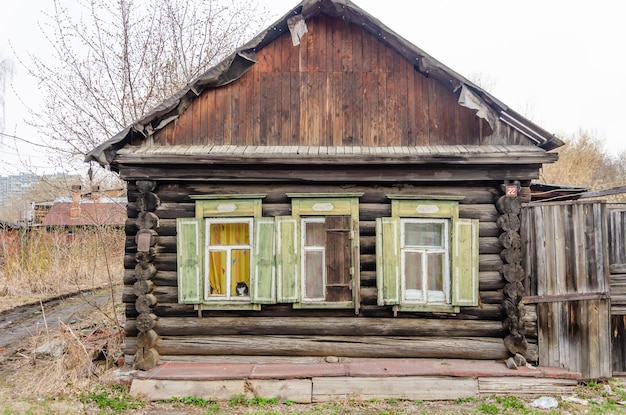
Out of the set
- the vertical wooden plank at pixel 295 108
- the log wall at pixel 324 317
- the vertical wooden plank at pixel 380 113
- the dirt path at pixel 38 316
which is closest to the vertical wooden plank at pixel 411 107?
the vertical wooden plank at pixel 380 113

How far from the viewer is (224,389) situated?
6.41m

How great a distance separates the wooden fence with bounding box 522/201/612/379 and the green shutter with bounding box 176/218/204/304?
5.31 m

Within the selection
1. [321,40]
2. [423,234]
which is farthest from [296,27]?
[423,234]

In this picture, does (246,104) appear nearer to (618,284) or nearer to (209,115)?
(209,115)

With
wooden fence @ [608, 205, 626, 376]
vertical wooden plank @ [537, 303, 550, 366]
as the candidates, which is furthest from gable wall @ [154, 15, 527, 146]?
vertical wooden plank @ [537, 303, 550, 366]

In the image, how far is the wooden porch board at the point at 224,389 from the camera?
20.9 ft

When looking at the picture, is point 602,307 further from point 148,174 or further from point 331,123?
point 148,174

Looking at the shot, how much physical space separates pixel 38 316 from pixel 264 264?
9062 mm

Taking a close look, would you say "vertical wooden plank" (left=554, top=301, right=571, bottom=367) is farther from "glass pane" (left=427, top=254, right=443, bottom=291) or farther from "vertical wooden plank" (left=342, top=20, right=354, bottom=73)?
"vertical wooden plank" (left=342, top=20, right=354, bottom=73)

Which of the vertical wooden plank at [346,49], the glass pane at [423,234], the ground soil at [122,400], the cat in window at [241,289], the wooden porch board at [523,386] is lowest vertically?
the ground soil at [122,400]

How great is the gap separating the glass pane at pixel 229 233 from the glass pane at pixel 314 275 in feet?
3.53

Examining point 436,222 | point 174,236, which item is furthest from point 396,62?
point 174,236

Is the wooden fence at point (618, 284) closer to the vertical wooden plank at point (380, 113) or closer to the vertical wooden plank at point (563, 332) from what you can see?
the vertical wooden plank at point (563, 332)

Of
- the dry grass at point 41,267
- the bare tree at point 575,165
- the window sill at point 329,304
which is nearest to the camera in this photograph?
the window sill at point 329,304
